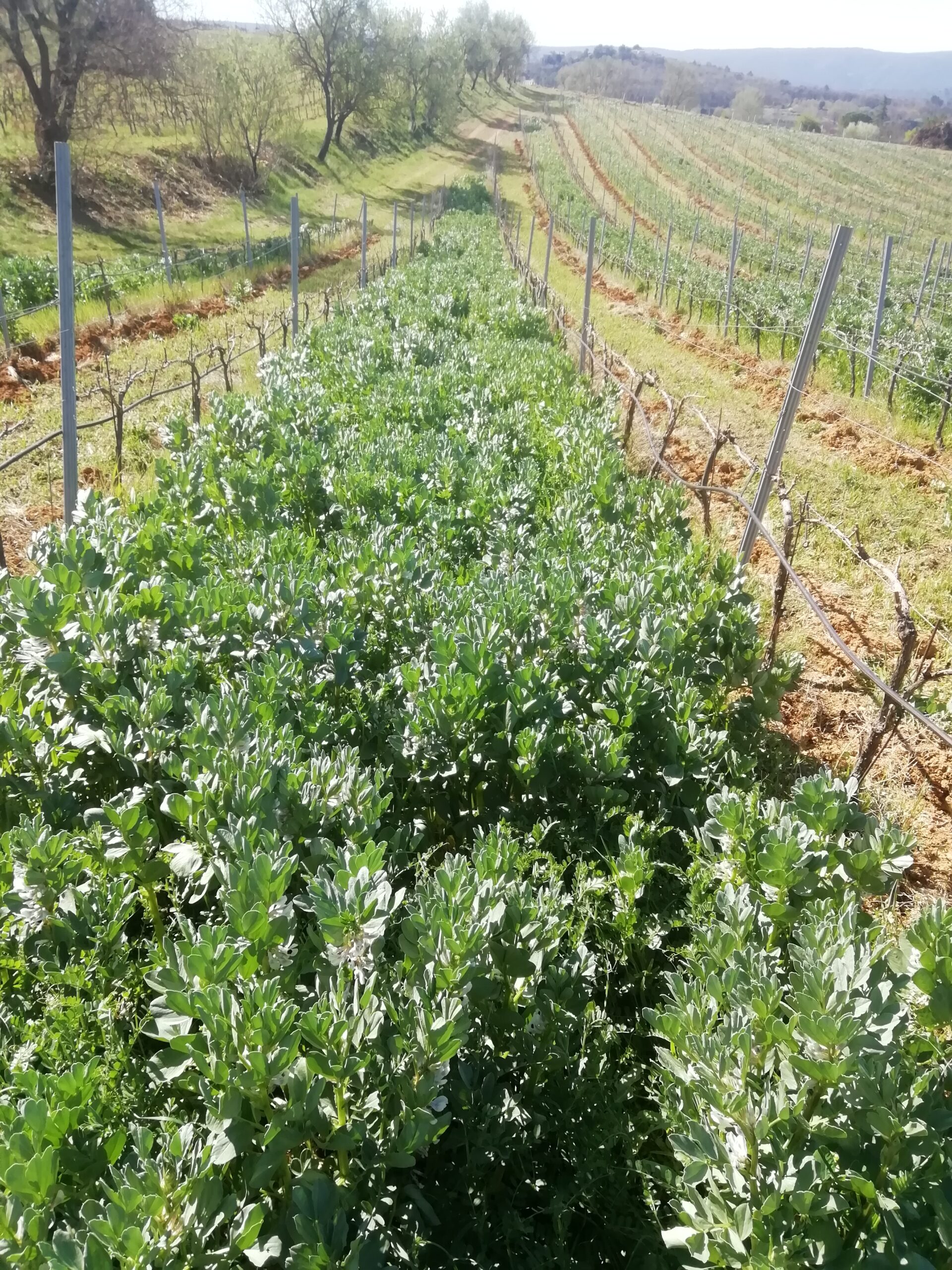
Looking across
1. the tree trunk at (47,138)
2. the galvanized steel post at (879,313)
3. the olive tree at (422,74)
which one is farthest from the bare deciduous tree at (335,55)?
the galvanized steel post at (879,313)

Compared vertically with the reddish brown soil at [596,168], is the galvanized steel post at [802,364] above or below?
below

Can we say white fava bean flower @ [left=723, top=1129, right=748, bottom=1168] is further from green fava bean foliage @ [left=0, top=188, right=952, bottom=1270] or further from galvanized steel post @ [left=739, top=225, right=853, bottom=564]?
galvanized steel post @ [left=739, top=225, right=853, bottom=564]

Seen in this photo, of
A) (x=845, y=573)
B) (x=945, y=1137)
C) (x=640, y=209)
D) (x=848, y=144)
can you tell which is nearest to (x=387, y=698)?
(x=945, y=1137)

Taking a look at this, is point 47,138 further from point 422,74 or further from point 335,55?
point 422,74

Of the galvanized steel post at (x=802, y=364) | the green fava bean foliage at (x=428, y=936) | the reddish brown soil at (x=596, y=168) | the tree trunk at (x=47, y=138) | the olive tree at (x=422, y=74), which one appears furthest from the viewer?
the olive tree at (x=422, y=74)

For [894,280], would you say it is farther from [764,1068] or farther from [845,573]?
[764,1068]

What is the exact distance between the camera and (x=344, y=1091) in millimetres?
1782

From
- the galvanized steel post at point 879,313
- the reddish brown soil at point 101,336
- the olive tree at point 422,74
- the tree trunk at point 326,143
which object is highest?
the olive tree at point 422,74

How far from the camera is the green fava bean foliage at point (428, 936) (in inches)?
64.8

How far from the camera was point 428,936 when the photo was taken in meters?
1.97

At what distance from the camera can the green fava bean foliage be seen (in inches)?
64.8

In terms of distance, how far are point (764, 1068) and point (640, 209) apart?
151 feet

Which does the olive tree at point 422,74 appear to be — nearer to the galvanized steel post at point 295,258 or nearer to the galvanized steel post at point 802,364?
the galvanized steel post at point 295,258

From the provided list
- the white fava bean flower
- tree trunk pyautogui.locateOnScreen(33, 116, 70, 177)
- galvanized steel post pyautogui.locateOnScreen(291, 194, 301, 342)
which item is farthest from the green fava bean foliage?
tree trunk pyautogui.locateOnScreen(33, 116, 70, 177)
